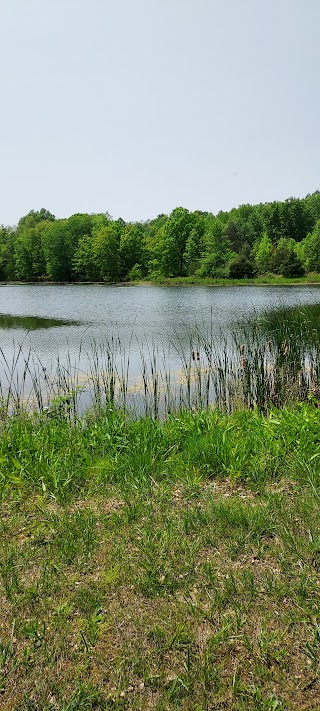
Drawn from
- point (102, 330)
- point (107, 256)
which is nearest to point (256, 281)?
point (107, 256)

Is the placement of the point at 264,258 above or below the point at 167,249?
below

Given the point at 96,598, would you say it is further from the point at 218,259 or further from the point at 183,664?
the point at 218,259

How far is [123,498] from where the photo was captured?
363cm

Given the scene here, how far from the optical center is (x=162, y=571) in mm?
2771

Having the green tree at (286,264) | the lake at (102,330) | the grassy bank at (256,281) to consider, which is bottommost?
the lake at (102,330)

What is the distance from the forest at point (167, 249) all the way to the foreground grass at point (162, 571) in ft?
180

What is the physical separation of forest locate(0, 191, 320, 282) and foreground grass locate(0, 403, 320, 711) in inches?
2163

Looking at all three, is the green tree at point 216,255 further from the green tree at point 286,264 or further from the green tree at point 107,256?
the green tree at point 107,256

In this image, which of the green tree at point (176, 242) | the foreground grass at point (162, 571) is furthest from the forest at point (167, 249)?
the foreground grass at point (162, 571)

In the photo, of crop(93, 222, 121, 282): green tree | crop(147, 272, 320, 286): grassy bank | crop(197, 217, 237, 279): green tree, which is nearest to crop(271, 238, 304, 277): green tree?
crop(147, 272, 320, 286): grassy bank

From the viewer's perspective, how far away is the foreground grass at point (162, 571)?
80.3 inches

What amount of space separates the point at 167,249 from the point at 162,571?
6516cm

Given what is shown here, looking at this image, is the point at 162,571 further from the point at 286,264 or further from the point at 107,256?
the point at 107,256

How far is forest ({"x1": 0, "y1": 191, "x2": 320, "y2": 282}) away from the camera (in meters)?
60.0
